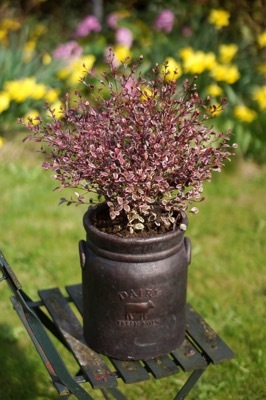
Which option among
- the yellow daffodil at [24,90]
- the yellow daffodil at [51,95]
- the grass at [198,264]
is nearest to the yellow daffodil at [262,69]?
the grass at [198,264]

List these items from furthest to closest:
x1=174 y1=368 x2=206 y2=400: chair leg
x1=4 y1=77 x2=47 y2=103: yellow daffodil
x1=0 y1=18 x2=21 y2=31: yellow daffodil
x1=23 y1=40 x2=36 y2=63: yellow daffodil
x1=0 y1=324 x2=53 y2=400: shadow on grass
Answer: x1=0 y1=18 x2=21 y2=31: yellow daffodil, x1=23 y1=40 x2=36 y2=63: yellow daffodil, x1=4 y1=77 x2=47 y2=103: yellow daffodil, x1=0 y1=324 x2=53 y2=400: shadow on grass, x1=174 y1=368 x2=206 y2=400: chair leg

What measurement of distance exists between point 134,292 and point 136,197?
0.32 metres

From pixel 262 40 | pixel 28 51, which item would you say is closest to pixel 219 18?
pixel 262 40

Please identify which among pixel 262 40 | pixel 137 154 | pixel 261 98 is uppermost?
pixel 137 154

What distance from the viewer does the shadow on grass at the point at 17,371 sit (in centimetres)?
312

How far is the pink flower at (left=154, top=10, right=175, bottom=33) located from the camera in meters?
6.40

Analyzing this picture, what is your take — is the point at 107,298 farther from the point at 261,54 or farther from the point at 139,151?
the point at 261,54

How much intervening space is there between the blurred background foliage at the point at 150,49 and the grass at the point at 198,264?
0.41m

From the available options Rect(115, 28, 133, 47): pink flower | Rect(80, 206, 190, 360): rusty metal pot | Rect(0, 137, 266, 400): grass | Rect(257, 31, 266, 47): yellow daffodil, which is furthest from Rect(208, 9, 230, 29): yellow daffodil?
Rect(80, 206, 190, 360): rusty metal pot

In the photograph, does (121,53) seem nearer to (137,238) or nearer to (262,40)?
(262,40)

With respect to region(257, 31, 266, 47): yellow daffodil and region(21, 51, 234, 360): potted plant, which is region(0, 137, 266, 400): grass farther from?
region(257, 31, 266, 47): yellow daffodil

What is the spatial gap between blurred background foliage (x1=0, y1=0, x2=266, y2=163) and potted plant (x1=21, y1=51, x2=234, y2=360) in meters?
2.69

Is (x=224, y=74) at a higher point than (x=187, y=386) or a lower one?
higher

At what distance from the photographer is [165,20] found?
6430 mm
